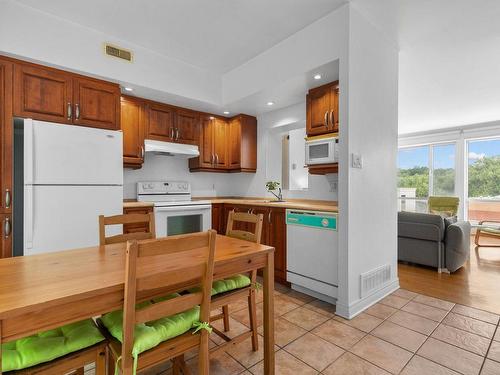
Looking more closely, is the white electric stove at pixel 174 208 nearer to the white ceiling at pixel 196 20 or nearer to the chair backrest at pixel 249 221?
the chair backrest at pixel 249 221

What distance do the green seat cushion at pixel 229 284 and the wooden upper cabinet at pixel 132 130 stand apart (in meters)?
2.28

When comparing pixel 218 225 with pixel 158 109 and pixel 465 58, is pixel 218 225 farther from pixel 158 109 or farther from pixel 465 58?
pixel 465 58

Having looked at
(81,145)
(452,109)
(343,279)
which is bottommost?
(343,279)

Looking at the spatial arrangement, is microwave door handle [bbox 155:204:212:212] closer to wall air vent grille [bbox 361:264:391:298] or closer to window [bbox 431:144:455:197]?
wall air vent grille [bbox 361:264:391:298]

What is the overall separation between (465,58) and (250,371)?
4.05 metres

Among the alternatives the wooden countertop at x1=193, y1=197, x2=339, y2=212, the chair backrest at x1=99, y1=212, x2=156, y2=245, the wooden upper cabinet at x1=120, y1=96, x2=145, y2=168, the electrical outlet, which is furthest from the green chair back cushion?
the wooden upper cabinet at x1=120, y1=96, x2=145, y2=168

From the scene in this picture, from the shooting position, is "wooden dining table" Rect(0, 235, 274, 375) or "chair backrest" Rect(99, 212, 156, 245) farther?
"chair backrest" Rect(99, 212, 156, 245)

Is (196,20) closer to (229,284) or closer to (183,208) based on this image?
(183,208)

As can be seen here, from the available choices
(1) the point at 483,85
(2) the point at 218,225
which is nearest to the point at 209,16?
(2) the point at 218,225

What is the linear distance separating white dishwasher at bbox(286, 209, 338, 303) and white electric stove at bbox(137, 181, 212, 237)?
1.27 m

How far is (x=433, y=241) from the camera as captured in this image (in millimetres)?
3502

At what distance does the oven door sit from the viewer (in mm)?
3236

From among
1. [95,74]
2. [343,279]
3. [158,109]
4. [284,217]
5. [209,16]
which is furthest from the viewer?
[158,109]

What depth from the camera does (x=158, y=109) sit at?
11.8 feet
